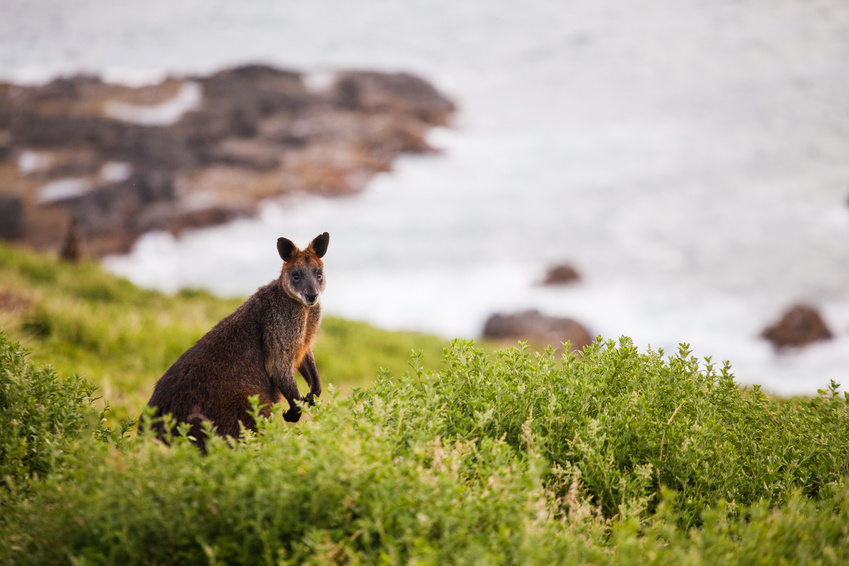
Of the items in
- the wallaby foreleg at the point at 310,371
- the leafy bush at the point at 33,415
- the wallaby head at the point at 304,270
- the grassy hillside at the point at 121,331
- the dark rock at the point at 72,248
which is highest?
the wallaby head at the point at 304,270

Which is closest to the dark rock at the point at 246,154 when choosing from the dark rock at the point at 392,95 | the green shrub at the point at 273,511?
the dark rock at the point at 392,95

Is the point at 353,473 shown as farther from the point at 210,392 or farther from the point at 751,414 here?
the point at 751,414

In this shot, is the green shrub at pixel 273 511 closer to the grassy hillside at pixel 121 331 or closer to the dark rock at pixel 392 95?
the grassy hillside at pixel 121 331

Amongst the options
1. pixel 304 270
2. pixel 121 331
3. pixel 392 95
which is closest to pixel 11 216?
pixel 121 331

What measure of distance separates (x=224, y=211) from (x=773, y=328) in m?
20.0

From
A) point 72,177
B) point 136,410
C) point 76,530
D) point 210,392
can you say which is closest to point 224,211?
point 72,177

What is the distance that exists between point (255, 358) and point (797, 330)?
13.9 m

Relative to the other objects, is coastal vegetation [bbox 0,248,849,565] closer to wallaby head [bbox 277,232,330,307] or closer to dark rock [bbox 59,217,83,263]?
wallaby head [bbox 277,232,330,307]

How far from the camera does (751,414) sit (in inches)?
207

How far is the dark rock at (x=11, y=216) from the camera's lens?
1013 inches

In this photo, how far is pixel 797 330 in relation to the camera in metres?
14.9

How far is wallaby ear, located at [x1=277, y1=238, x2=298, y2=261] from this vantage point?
5512mm

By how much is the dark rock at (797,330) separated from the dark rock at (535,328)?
16.9ft

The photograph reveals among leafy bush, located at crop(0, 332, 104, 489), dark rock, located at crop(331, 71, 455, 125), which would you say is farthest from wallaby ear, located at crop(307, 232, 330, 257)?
dark rock, located at crop(331, 71, 455, 125)
